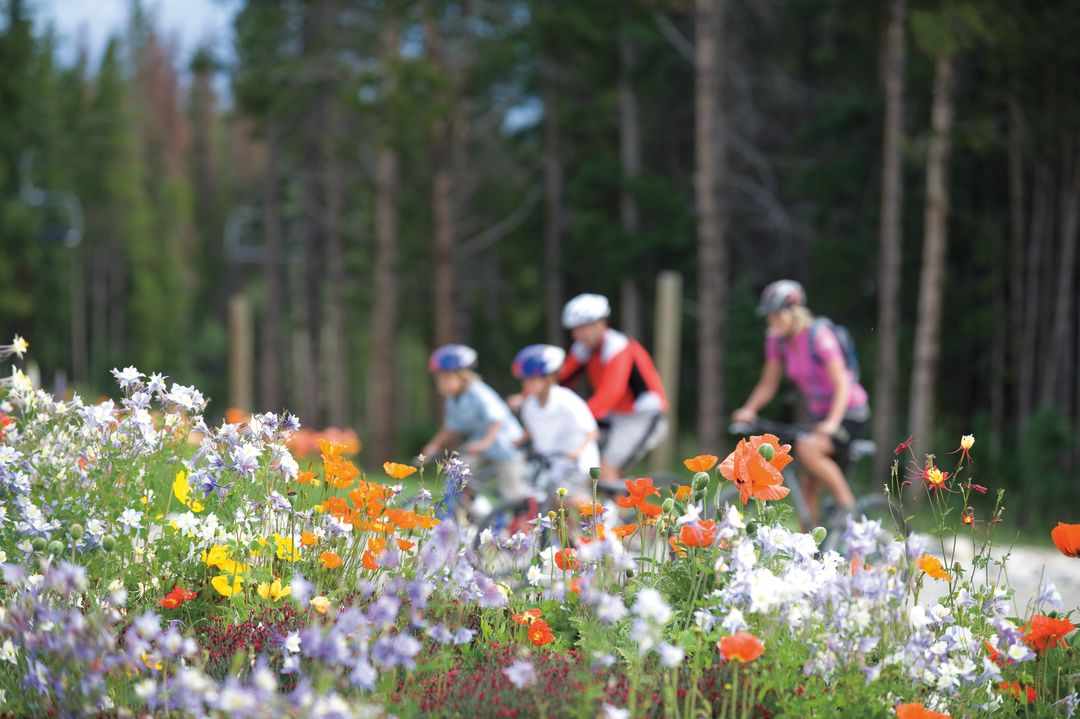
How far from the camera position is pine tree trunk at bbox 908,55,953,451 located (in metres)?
14.2

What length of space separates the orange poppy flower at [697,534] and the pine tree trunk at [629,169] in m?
19.0

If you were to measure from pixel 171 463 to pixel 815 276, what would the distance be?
721 inches

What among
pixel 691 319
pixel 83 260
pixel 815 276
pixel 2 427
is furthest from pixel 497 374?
pixel 83 260

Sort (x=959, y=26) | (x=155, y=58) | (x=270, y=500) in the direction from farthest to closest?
(x=155, y=58)
(x=959, y=26)
(x=270, y=500)

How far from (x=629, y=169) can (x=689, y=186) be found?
55.3 inches

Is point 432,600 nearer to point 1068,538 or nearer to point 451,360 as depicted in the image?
point 1068,538

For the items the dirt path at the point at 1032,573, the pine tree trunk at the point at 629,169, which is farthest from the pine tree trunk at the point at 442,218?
the dirt path at the point at 1032,573

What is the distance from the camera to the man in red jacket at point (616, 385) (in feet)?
23.6

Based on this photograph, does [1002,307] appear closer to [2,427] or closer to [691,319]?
[691,319]

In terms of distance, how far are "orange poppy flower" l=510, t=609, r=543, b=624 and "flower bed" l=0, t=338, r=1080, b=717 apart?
0.05 ft

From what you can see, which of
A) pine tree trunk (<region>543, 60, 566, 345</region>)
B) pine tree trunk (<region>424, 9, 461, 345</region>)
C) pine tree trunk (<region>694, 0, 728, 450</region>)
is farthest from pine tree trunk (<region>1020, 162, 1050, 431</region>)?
pine tree trunk (<region>543, 60, 566, 345</region>)

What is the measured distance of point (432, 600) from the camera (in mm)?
3582

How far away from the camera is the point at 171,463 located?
3.94 m

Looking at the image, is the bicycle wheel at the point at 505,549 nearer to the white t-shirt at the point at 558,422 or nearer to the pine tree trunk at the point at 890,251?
the white t-shirt at the point at 558,422
